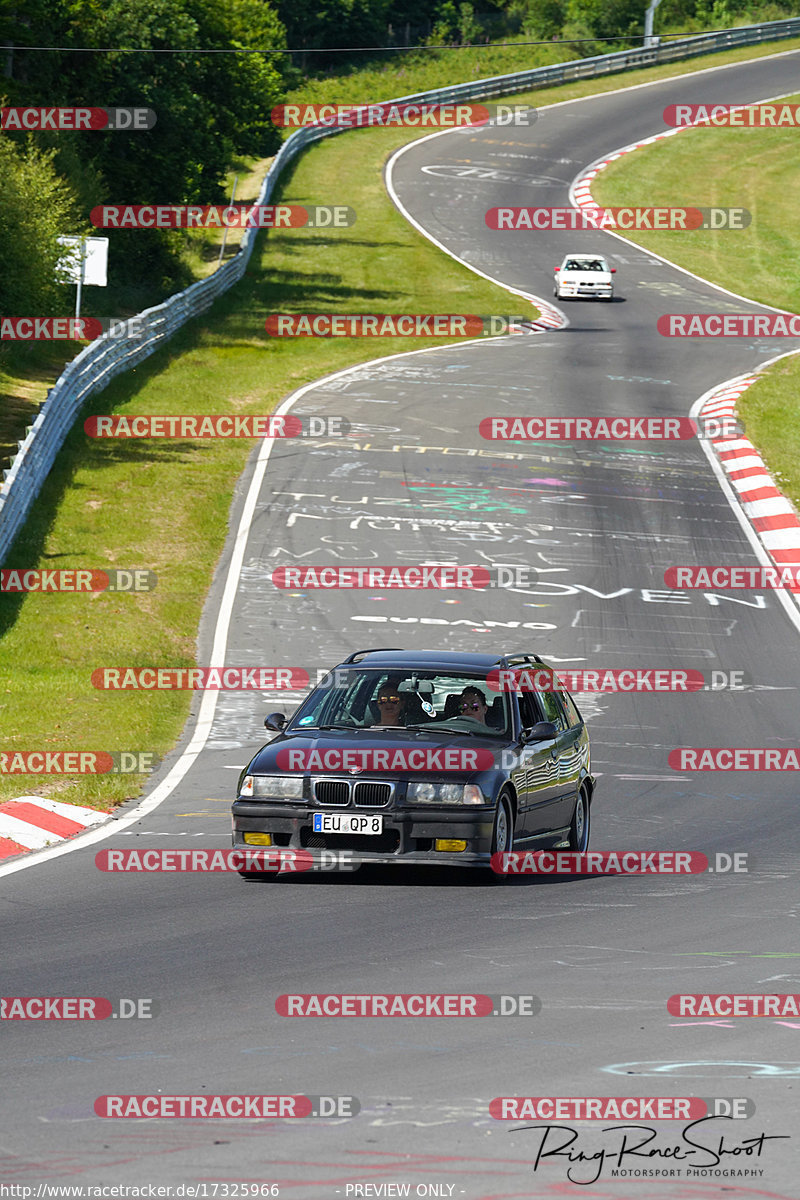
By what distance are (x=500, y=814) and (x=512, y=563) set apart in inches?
557

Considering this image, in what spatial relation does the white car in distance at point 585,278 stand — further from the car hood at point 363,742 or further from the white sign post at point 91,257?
the car hood at point 363,742

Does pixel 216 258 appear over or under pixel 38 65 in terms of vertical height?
under

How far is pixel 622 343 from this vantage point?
4450 centimetres

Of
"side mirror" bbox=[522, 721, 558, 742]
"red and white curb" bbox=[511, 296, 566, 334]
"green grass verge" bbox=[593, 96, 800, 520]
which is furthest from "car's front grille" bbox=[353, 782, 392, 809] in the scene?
"red and white curb" bbox=[511, 296, 566, 334]

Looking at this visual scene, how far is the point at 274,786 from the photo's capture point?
11148mm

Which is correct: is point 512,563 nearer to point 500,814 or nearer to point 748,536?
point 748,536

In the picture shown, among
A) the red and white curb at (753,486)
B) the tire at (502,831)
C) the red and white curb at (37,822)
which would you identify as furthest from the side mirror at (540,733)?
the red and white curb at (753,486)

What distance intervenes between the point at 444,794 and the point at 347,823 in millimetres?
655

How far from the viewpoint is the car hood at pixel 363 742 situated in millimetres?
11305

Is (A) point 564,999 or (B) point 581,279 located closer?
(A) point 564,999

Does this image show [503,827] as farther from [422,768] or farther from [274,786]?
[274,786]

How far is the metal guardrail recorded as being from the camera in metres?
25.6

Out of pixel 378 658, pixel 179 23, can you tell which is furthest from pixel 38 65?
pixel 378 658

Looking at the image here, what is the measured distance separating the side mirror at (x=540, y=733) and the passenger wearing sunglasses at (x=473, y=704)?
352 millimetres
